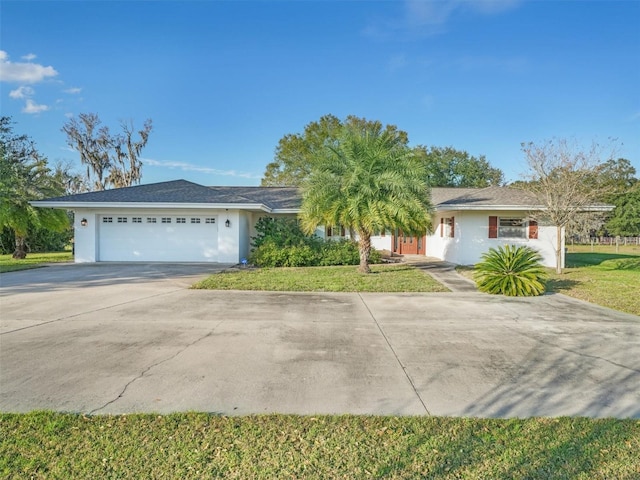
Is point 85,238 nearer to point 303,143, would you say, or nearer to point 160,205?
point 160,205

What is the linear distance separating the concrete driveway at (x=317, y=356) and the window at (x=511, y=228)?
905 centimetres

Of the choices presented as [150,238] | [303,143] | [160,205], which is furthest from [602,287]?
[303,143]

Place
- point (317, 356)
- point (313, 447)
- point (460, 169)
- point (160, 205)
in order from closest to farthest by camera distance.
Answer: point (313, 447) < point (317, 356) < point (160, 205) < point (460, 169)

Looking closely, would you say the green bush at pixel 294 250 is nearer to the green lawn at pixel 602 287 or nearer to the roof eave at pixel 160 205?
the roof eave at pixel 160 205

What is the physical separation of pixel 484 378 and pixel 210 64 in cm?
1725

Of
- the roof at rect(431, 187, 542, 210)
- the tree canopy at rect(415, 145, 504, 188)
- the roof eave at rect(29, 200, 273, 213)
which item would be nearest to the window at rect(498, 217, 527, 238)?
the roof at rect(431, 187, 542, 210)

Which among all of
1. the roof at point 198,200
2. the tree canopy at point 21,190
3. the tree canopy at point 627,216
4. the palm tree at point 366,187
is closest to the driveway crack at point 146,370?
the palm tree at point 366,187

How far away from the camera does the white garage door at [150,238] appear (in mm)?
17875

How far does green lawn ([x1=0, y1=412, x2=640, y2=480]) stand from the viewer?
251cm

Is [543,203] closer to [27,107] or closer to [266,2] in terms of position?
[266,2]

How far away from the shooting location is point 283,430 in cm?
303

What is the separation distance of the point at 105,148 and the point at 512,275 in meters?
36.7

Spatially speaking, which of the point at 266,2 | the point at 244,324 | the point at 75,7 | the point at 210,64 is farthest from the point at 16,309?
the point at 210,64

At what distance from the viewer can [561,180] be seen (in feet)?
49.4
